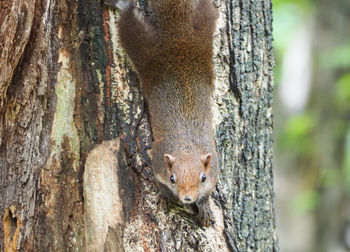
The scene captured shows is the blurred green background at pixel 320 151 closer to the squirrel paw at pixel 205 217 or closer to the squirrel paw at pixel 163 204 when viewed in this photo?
the squirrel paw at pixel 205 217

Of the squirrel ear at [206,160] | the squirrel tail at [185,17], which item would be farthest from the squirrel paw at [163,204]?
the squirrel tail at [185,17]

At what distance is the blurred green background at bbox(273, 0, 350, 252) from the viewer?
7.50 metres

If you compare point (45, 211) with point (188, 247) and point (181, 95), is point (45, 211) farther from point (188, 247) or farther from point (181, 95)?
point (181, 95)

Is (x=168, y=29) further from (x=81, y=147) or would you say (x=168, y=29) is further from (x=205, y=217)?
(x=205, y=217)

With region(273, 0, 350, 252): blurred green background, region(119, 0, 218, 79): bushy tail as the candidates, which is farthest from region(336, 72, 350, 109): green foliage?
region(119, 0, 218, 79): bushy tail

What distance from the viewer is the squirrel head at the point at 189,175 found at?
123 inches

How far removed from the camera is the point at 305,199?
24.7ft

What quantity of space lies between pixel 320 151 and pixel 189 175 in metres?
4.79

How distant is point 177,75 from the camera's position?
345cm

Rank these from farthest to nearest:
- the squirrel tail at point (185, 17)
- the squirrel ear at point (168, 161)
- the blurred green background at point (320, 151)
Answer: the blurred green background at point (320, 151) < the squirrel tail at point (185, 17) < the squirrel ear at point (168, 161)

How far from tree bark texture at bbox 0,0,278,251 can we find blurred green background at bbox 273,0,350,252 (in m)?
4.51

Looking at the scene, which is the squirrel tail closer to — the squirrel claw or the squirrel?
the squirrel

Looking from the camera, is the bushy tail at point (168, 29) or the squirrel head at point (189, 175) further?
the bushy tail at point (168, 29)

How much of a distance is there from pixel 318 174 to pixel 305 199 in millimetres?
417
